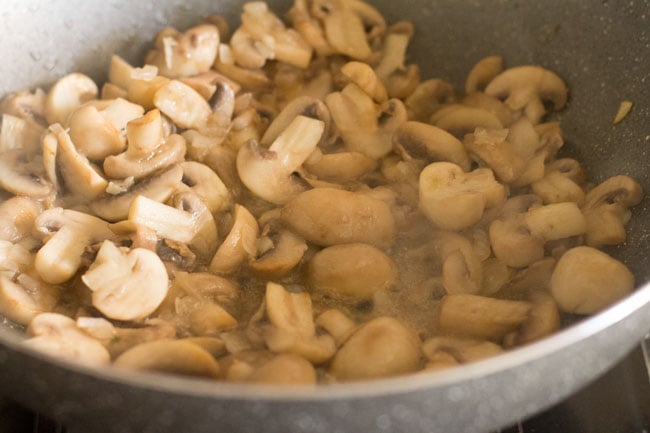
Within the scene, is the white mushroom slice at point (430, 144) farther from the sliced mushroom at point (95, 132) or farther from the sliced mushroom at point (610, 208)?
the sliced mushroom at point (95, 132)

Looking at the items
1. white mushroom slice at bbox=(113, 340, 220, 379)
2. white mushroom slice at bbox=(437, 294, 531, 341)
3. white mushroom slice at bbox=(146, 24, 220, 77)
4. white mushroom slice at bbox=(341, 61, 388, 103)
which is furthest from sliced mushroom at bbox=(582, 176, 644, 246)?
white mushroom slice at bbox=(146, 24, 220, 77)

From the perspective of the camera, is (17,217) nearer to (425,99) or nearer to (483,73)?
(425,99)

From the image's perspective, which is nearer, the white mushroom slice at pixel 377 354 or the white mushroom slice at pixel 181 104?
the white mushroom slice at pixel 377 354

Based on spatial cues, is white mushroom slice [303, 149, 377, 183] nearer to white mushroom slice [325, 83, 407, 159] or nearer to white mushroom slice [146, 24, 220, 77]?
white mushroom slice [325, 83, 407, 159]

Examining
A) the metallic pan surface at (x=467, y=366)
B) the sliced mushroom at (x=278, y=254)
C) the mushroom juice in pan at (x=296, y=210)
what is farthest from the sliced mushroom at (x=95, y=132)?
the sliced mushroom at (x=278, y=254)

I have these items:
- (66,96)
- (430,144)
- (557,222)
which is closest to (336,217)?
(430,144)

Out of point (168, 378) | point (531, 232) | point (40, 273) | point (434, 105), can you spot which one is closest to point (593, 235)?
point (531, 232)

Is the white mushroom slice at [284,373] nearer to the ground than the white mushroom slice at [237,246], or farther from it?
farther from it
